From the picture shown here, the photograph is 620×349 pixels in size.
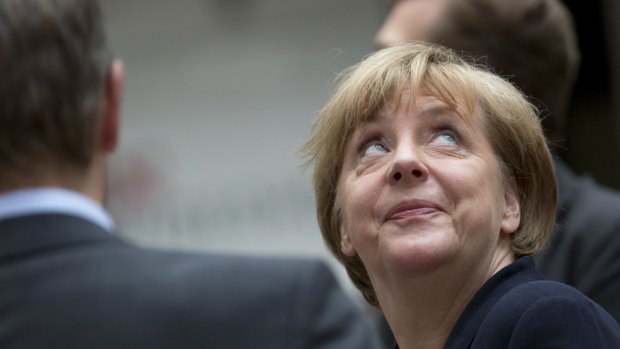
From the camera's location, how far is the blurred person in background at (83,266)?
232 centimetres

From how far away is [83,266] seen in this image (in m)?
2.40

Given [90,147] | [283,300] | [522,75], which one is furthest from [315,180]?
[522,75]

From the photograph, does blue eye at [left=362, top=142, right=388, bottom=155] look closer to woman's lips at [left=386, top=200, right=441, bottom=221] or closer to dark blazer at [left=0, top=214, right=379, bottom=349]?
woman's lips at [left=386, top=200, right=441, bottom=221]

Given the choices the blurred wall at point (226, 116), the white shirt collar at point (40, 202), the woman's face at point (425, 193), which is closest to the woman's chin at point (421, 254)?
the woman's face at point (425, 193)

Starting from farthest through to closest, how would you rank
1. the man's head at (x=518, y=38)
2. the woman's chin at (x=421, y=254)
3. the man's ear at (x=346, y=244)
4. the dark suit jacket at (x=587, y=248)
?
1. the man's head at (x=518, y=38)
2. the dark suit jacket at (x=587, y=248)
3. the man's ear at (x=346, y=244)
4. the woman's chin at (x=421, y=254)

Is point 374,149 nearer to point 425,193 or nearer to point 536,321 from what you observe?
point 425,193

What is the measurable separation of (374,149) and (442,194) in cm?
17

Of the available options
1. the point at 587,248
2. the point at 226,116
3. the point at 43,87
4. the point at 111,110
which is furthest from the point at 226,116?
the point at 43,87

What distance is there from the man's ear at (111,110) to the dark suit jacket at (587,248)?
3.53ft

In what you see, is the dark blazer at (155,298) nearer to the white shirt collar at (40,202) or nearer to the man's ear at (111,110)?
the white shirt collar at (40,202)

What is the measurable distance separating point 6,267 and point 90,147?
29 centimetres

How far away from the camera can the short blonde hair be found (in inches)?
91.5

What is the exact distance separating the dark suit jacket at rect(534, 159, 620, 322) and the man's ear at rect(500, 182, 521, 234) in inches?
27.3

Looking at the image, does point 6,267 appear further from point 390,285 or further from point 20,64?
point 390,285
